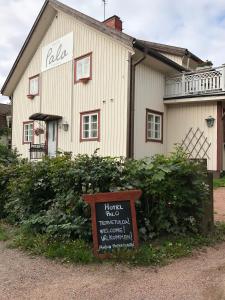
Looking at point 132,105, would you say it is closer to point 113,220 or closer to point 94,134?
point 94,134

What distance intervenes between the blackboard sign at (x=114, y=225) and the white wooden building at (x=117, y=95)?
7.36m

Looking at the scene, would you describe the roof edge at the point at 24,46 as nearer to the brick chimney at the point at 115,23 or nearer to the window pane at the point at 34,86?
the window pane at the point at 34,86

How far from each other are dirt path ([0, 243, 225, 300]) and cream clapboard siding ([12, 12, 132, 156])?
9571 mm

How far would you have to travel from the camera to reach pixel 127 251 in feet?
15.6

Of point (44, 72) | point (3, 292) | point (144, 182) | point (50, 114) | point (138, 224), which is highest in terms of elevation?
point (44, 72)

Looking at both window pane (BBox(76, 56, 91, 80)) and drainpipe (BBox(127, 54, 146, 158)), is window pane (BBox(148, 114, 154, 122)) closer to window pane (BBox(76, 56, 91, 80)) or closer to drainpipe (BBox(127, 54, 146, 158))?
drainpipe (BBox(127, 54, 146, 158))

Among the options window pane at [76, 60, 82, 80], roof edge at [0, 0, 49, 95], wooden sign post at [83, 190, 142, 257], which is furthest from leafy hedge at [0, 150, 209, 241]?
roof edge at [0, 0, 49, 95]

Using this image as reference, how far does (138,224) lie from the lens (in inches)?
215

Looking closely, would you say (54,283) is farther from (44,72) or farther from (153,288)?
(44,72)

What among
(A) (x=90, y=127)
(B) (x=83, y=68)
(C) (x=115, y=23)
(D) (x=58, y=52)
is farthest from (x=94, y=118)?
(C) (x=115, y=23)

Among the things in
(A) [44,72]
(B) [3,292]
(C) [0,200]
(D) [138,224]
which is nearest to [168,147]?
(A) [44,72]

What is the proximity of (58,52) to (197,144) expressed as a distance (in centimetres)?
856

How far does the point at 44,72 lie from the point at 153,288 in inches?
660

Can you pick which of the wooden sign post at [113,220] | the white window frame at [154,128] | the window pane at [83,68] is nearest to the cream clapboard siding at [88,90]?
the window pane at [83,68]
